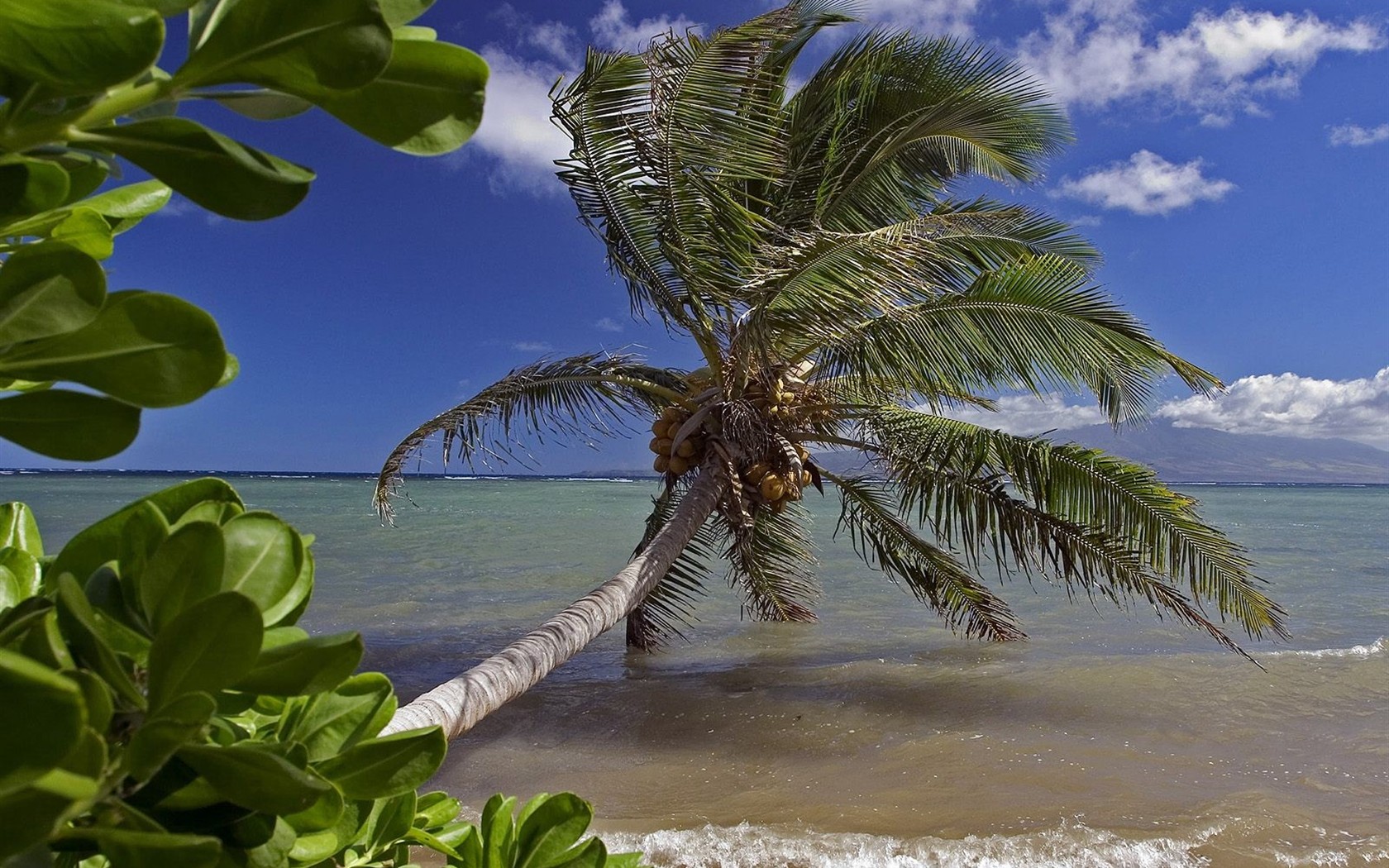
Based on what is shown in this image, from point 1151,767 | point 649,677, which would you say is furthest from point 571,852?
point 649,677

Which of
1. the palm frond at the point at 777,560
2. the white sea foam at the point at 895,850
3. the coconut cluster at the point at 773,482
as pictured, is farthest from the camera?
the palm frond at the point at 777,560

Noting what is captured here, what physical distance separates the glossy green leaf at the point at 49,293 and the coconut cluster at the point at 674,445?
539 centimetres

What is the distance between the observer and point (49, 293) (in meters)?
0.39

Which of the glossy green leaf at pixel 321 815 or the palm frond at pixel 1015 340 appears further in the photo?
the palm frond at pixel 1015 340

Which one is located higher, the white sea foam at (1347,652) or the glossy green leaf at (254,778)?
the glossy green leaf at (254,778)

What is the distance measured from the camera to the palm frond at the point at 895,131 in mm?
6113

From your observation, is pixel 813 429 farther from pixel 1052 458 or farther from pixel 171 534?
pixel 171 534

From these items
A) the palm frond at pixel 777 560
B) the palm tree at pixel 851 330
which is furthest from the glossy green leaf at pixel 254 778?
the palm frond at pixel 777 560

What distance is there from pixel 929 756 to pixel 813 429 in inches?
88.7

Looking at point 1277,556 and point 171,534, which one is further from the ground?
point 171,534

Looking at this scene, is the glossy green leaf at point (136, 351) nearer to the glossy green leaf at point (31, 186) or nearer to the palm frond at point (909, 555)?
the glossy green leaf at point (31, 186)

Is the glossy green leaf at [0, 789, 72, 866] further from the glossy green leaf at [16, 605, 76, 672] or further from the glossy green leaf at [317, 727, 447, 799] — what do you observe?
the glossy green leaf at [317, 727, 447, 799]

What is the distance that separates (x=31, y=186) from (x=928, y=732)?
5.69 m

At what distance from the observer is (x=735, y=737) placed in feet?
18.0
